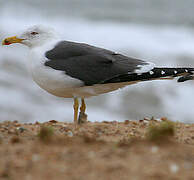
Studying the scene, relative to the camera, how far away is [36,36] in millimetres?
5238

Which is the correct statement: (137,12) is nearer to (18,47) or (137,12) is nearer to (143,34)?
(143,34)

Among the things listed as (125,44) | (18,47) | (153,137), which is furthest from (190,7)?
(153,137)

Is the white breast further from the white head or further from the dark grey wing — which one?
the white head

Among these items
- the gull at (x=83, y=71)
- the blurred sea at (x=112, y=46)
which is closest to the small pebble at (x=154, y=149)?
the gull at (x=83, y=71)

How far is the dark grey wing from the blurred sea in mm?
4170

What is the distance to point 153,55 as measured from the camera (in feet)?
42.1

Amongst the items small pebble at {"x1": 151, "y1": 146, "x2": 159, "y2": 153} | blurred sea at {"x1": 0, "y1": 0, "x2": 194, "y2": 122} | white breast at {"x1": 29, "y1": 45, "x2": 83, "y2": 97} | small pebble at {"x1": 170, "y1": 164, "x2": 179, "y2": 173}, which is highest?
small pebble at {"x1": 170, "y1": 164, "x2": 179, "y2": 173}

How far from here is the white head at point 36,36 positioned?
17.1 feet

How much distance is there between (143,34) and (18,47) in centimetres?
451

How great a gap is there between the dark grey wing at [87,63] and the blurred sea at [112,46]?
13.7 feet

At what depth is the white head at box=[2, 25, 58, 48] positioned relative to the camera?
5215 millimetres

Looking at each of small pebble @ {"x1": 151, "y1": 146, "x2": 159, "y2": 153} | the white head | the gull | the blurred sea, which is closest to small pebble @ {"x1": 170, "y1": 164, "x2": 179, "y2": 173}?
small pebble @ {"x1": 151, "y1": 146, "x2": 159, "y2": 153}

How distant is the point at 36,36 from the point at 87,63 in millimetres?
787

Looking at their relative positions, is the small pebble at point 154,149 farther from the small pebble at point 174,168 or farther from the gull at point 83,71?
the gull at point 83,71
